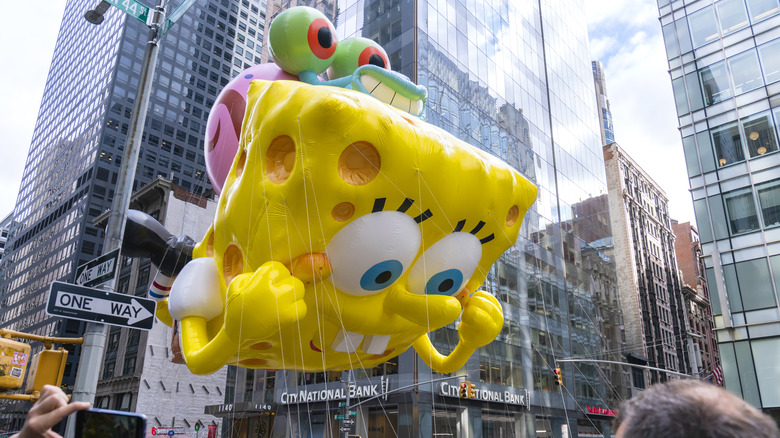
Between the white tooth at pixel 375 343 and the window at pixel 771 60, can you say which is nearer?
the white tooth at pixel 375 343

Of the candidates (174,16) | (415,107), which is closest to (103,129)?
(174,16)

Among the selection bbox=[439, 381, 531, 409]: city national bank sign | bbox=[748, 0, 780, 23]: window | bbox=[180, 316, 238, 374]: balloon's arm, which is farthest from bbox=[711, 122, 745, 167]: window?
bbox=[180, 316, 238, 374]: balloon's arm

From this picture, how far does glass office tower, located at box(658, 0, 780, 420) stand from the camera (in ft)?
74.4

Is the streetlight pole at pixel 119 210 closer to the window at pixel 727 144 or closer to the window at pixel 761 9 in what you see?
the window at pixel 727 144

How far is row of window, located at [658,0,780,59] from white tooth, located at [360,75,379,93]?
2513cm

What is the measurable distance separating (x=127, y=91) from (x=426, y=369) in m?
76.9

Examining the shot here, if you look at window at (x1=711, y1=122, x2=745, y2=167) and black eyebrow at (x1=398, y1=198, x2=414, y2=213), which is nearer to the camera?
black eyebrow at (x1=398, y1=198, x2=414, y2=213)

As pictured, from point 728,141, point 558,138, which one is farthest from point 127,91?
point 728,141

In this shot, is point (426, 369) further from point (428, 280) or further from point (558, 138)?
point (558, 138)

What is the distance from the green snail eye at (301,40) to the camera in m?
7.77

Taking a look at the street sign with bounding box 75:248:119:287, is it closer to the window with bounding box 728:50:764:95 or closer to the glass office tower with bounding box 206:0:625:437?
the glass office tower with bounding box 206:0:625:437

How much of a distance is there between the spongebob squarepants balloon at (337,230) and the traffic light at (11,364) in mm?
1653

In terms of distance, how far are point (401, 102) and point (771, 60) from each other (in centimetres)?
2400

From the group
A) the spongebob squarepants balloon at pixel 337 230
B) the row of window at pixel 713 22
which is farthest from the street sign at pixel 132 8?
the row of window at pixel 713 22
